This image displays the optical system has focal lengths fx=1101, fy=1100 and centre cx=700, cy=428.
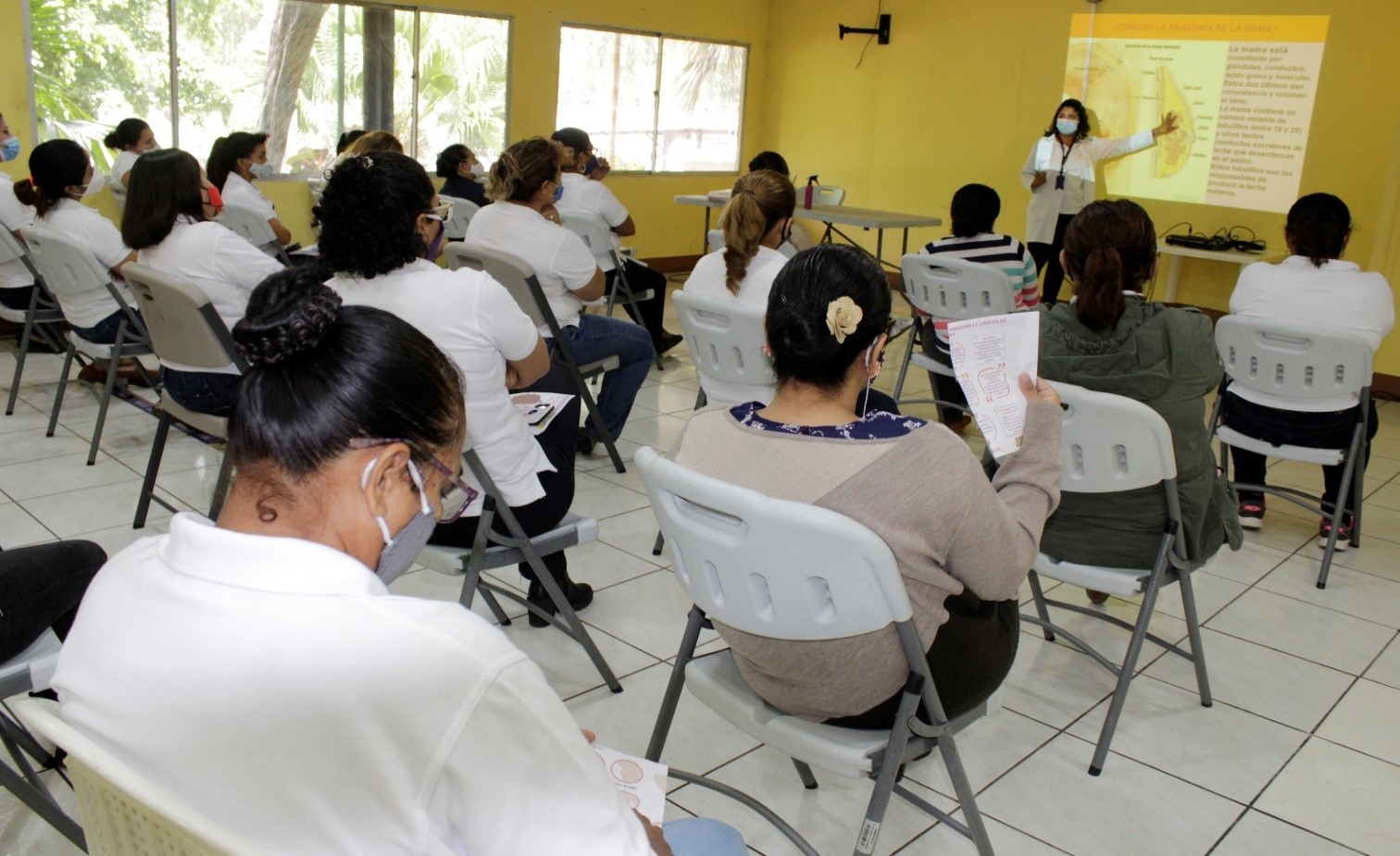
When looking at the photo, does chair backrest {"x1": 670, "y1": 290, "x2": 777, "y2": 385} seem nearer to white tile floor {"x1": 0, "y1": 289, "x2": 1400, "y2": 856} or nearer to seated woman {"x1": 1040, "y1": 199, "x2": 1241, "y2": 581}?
white tile floor {"x1": 0, "y1": 289, "x2": 1400, "y2": 856}

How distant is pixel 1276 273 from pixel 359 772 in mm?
3723

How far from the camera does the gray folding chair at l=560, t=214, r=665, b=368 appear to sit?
5223 mm

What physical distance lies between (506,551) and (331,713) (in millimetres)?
1557

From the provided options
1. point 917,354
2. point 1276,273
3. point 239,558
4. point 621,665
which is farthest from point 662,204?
point 239,558

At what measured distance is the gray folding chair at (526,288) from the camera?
3.43 metres

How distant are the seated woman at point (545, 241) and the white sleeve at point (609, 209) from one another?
5.15 feet

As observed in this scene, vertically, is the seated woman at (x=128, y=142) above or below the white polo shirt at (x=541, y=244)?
above

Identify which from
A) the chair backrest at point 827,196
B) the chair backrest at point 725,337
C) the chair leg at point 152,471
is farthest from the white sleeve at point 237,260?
the chair backrest at point 827,196

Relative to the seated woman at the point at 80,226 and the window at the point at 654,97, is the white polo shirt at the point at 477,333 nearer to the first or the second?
the seated woman at the point at 80,226

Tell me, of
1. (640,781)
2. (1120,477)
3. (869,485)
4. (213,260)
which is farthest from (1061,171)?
(640,781)

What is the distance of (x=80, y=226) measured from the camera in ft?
13.4

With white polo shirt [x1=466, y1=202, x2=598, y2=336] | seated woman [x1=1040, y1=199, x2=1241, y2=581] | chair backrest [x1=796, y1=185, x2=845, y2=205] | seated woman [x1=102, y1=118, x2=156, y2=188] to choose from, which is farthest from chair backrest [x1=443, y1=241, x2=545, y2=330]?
chair backrest [x1=796, y1=185, x2=845, y2=205]

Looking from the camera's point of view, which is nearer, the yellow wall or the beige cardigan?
the beige cardigan

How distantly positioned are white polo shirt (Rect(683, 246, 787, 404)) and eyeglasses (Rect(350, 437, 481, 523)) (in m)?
2.06
